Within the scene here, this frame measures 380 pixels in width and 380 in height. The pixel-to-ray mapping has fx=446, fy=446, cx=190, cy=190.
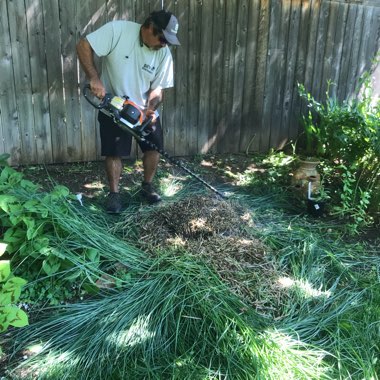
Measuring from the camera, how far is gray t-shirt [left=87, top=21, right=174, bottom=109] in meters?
3.35

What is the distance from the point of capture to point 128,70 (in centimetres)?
349

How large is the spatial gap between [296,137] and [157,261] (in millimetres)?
3231

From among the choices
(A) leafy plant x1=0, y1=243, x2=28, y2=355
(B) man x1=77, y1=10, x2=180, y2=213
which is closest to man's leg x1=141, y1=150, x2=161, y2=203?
(B) man x1=77, y1=10, x2=180, y2=213

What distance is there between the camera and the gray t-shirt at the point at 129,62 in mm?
3346

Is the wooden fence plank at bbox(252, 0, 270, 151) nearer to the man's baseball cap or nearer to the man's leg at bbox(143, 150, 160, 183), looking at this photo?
the man's leg at bbox(143, 150, 160, 183)

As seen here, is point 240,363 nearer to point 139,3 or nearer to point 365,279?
point 365,279

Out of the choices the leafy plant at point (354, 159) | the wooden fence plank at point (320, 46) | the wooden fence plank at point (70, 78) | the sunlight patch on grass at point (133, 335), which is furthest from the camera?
the wooden fence plank at point (320, 46)

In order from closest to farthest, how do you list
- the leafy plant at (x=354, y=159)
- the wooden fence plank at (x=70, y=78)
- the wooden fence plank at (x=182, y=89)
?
the leafy plant at (x=354, y=159) < the wooden fence plank at (x=70, y=78) < the wooden fence plank at (x=182, y=89)

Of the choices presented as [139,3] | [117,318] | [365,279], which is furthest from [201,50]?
[117,318]

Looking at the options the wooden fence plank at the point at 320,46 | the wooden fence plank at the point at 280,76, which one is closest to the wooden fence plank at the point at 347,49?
the wooden fence plank at the point at 320,46

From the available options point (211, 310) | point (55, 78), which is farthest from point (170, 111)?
point (211, 310)

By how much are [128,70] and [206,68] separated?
148 cm

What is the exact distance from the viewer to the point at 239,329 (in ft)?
7.49

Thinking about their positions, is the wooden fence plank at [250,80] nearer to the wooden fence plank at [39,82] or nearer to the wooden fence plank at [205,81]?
the wooden fence plank at [205,81]
